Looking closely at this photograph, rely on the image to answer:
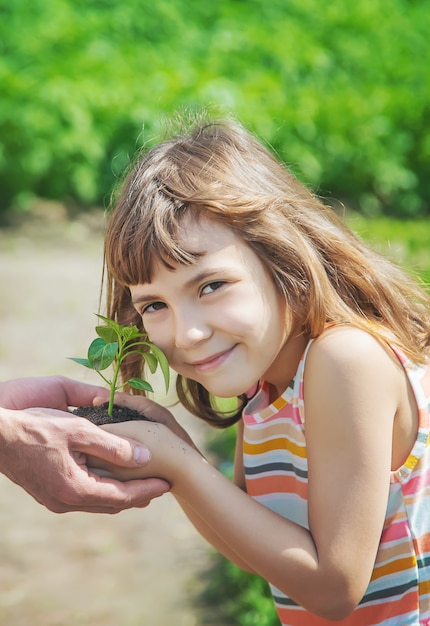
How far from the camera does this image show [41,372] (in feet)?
18.3

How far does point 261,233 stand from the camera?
2.11m

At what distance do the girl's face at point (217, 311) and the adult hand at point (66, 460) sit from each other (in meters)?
0.25

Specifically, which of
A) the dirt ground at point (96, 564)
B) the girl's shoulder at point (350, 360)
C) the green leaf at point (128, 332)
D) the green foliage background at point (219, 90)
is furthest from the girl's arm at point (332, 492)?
the green foliage background at point (219, 90)

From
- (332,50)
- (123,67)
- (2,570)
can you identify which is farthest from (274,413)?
(332,50)

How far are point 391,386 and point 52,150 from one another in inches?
265

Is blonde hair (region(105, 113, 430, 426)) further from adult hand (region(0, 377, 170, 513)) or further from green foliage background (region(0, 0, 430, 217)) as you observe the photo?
green foliage background (region(0, 0, 430, 217))

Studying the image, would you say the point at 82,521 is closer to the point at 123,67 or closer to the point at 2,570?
the point at 2,570

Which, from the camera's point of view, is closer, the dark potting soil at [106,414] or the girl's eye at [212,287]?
the girl's eye at [212,287]

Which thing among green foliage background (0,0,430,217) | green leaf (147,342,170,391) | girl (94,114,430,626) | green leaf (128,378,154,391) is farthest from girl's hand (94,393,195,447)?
green foliage background (0,0,430,217)

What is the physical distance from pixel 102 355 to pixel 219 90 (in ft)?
22.7

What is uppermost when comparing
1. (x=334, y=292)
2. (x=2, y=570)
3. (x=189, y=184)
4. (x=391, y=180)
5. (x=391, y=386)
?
(x=189, y=184)

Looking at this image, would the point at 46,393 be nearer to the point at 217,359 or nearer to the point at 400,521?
the point at 217,359

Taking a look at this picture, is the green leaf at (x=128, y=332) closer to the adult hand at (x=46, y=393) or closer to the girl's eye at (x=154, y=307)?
the girl's eye at (x=154, y=307)

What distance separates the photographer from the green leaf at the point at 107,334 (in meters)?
2.19
